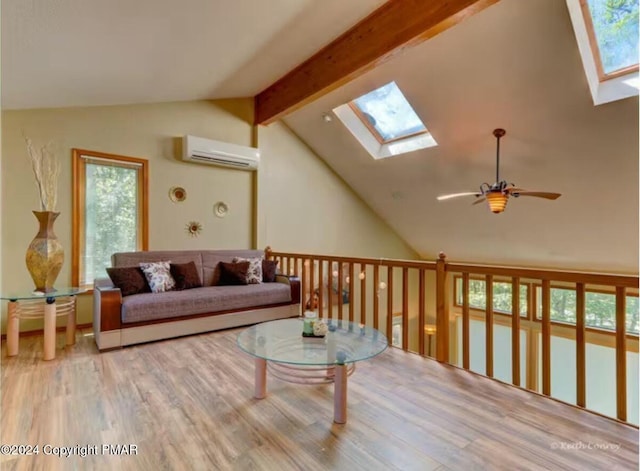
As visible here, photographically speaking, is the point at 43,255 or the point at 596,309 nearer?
the point at 43,255

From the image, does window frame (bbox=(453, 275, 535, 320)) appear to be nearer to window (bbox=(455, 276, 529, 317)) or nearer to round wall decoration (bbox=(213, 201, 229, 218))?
window (bbox=(455, 276, 529, 317))

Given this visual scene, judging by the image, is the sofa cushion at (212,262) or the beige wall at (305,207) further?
the beige wall at (305,207)

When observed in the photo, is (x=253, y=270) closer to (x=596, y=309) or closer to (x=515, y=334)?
(x=515, y=334)

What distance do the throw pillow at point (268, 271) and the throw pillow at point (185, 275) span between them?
33.2 inches

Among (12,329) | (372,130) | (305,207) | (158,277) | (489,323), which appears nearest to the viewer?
(489,323)

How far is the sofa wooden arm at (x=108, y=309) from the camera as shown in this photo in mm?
2971

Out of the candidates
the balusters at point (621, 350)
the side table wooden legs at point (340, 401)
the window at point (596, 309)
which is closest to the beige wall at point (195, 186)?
the window at point (596, 309)

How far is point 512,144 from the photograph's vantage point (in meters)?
3.99

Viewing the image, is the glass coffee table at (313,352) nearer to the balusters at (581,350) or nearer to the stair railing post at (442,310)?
the stair railing post at (442,310)

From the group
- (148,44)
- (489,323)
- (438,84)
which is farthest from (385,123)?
(489,323)

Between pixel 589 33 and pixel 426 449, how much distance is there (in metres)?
3.63

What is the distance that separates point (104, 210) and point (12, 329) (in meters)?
1.60

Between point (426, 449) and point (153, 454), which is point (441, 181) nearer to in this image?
point (426, 449)

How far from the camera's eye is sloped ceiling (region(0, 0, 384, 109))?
7.25 feet
